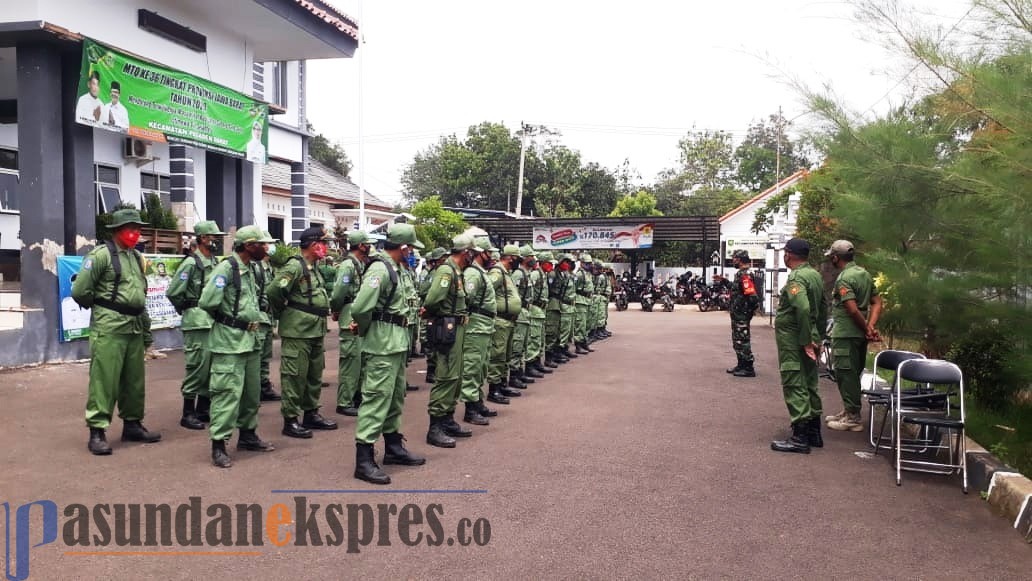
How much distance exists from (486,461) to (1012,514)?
3.56 meters

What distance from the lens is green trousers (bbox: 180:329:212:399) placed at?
6992 millimetres

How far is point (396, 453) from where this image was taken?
568cm

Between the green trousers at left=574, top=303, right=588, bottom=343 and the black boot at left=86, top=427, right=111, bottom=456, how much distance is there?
838 cm

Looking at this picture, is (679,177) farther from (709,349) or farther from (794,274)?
(794,274)

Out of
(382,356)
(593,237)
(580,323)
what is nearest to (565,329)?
(580,323)

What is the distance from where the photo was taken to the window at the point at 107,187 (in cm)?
1387

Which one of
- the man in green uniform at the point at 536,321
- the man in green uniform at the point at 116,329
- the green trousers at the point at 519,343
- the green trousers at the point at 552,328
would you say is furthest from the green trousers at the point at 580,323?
the man in green uniform at the point at 116,329

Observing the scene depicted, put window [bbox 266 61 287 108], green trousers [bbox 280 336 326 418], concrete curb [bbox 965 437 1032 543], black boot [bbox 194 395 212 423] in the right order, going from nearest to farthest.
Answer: concrete curb [bbox 965 437 1032 543]
green trousers [bbox 280 336 326 418]
black boot [bbox 194 395 212 423]
window [bbox 266 61 287 108]

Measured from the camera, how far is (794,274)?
21.5ft

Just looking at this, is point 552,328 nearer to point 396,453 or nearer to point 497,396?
point 497,396

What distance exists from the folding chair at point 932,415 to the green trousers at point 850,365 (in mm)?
597

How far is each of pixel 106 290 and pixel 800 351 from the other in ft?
19.0

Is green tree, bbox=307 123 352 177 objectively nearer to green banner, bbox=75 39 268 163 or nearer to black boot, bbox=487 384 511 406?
green banner, bbox=75 39 268 163

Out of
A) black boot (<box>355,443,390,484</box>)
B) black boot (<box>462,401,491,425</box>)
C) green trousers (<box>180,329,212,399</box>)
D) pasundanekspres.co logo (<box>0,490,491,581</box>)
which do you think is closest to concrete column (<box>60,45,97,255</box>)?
green trousers (<box>180,329,212,399</box>)
